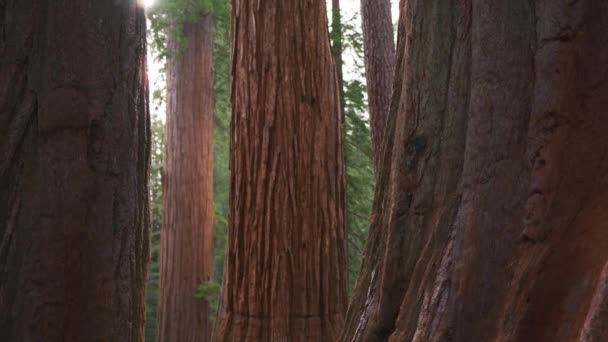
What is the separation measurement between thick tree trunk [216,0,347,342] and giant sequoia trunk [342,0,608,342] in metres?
2.74

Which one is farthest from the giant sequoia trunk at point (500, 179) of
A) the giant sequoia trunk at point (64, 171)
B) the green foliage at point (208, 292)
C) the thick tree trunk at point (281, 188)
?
the green foliage at point (208, 292)

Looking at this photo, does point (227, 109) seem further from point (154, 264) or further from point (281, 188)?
point (281, 188)

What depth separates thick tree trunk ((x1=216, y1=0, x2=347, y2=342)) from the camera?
6273 millimetres

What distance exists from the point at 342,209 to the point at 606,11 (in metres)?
3.90

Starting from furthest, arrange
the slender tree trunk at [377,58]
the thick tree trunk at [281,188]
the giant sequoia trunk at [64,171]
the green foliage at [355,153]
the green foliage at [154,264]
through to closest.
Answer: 1. the green foliage at [154,264]
2. the green foliage at [355,153]
3. the slender tree trunk at [377,58]
4. the thick tree trunk at [281,188]
5. the giant sequoia trunk at [64,171]

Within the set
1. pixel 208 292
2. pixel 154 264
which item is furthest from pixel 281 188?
pixel 154 264

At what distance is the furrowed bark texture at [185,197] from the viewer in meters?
12.9

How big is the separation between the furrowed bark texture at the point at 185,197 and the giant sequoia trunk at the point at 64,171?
9842mm

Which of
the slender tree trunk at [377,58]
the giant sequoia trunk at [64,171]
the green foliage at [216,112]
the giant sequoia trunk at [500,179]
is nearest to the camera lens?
the giant sequoia trunk at [500,179]

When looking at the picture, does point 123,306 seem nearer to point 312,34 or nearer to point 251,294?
point 251,294

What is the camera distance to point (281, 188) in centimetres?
634

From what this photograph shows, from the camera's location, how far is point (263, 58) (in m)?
6.43

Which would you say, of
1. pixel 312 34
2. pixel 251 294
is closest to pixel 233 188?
pixel 251 294

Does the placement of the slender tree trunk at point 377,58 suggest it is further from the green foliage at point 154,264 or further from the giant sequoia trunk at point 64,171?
the giant sequoia trunk at point 64,171
